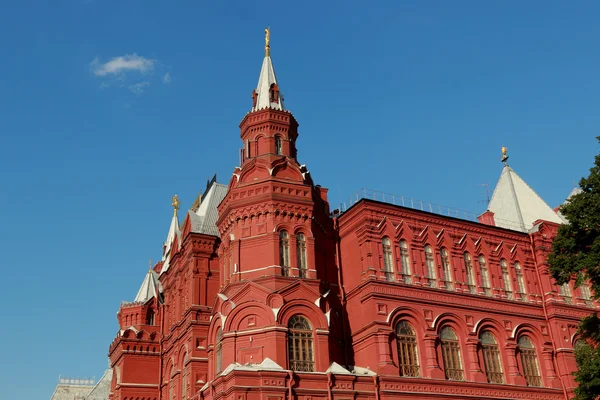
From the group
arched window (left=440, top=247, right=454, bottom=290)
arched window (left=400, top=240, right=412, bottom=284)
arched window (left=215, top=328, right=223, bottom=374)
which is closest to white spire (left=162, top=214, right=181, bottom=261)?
arched window (left=215, top=328, right=223, bottom=374)

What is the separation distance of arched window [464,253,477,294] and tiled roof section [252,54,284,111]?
1275cm

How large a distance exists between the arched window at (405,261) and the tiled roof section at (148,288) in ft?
58.4

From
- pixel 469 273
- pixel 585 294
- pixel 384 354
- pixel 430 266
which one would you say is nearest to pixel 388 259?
pixel 430 266

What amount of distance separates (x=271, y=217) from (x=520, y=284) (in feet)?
48.5

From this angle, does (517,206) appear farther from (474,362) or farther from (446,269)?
(474,362)

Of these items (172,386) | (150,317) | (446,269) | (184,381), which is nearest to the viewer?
(446,269)

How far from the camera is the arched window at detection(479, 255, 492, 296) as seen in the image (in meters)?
36.2

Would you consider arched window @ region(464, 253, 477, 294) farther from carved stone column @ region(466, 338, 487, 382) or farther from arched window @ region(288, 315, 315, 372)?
arched window @ region(288, 315, 315, 372)

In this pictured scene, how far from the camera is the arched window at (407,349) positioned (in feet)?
104

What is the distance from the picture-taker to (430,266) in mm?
35062

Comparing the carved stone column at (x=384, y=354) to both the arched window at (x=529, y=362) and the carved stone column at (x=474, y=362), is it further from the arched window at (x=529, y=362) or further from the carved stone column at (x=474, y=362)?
the arched window at (x=529, y=362)

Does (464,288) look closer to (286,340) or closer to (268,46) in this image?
(286,340)

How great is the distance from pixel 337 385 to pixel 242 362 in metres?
4.18

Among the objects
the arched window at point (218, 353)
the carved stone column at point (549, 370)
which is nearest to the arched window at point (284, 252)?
the arched window at point (218, 353)
